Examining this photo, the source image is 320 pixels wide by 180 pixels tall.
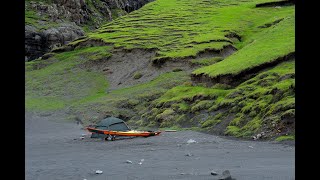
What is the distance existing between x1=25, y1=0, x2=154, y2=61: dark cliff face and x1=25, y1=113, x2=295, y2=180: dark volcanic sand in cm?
8304

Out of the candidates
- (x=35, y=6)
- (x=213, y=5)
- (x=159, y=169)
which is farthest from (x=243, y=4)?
(x=159, y=169)

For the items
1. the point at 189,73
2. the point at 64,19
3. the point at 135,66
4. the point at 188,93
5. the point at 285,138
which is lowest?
the point at 285,138

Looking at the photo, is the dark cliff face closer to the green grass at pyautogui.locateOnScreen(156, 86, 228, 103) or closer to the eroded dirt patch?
the eroded dirt patch

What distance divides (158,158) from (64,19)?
119m

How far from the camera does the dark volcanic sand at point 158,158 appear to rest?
19.3 metres

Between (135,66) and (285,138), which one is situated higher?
(135,66)

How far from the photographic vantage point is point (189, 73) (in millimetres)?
66062

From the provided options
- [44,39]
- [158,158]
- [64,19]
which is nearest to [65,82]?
[44,39]

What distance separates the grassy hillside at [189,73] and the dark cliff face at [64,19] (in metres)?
23.9

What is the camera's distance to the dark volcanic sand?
759 inches

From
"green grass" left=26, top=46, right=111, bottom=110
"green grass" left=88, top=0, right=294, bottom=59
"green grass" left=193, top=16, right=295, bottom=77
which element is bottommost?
"green grass" left=26, top=46, right=111, bottom=110

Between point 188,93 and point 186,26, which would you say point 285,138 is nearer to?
point 188,93

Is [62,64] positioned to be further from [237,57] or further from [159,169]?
[159,169]

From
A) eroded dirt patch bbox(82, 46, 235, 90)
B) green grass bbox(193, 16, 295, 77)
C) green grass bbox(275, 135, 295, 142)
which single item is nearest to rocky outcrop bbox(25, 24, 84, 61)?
eroded dirt patch bbox(82, 46, 235, 90)
